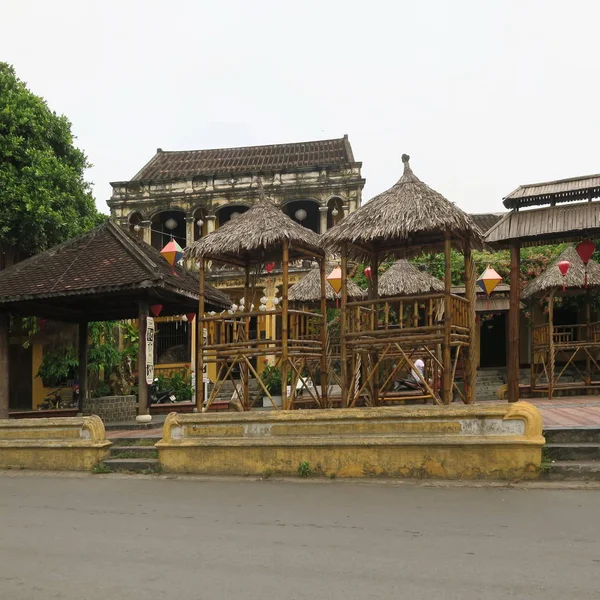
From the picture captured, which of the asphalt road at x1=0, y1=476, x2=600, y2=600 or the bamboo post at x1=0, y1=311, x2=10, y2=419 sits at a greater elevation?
the bamboo post at x1=0, y1=311, x2=10, y2=419

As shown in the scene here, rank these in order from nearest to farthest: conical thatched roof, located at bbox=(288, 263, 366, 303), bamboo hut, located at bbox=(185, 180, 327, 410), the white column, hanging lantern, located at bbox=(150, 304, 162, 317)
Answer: bamboo hut, located at bbox=(185, 180, 327, 410), hanging lantern, located at bbox=(150, 304, 162, 317), conical thatched roof, located at bbox=(288, 263, 366, 303), the white column

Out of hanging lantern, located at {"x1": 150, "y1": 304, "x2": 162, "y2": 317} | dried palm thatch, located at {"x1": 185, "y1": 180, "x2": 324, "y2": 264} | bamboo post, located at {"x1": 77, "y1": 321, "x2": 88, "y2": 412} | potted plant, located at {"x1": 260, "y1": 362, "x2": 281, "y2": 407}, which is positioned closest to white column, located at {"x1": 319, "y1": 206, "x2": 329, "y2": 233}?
potted plant, located at {"x1": 260, "y1": 362, "x2": 281, "y2": 407}

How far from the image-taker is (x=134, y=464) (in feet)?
28.3

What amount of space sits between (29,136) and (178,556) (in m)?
15.0

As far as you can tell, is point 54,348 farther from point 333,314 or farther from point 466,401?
point 466,401

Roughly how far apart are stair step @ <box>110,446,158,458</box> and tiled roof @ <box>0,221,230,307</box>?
2.56 m

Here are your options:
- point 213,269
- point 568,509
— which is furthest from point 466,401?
point 213,269

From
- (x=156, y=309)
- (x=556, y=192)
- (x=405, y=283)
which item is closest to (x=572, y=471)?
(x=556, y=192)

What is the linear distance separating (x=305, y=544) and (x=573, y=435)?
3865 millimetres

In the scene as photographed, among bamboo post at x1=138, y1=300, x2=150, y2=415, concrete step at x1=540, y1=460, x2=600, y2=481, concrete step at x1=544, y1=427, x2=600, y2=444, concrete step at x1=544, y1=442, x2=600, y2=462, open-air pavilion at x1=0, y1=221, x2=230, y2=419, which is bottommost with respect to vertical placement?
concrete step at x1=540, y1=460, x2=600, y2=481

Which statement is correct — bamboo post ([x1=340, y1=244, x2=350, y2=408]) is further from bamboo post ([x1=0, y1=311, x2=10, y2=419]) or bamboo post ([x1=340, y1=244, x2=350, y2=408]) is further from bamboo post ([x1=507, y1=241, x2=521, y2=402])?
bamboo post ([x1=0, y1=311, x2=10, y2=419])

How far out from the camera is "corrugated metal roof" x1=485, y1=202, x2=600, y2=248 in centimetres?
1057

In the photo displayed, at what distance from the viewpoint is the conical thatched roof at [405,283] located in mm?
15969

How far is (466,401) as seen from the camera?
27.8 ft
